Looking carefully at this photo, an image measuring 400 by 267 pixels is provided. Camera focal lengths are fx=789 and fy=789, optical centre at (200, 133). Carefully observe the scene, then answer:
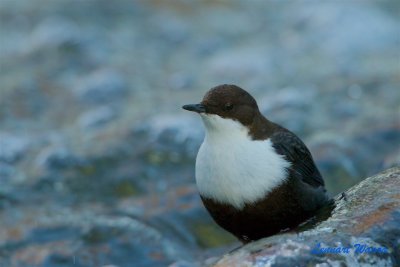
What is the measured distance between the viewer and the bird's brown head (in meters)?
4.45

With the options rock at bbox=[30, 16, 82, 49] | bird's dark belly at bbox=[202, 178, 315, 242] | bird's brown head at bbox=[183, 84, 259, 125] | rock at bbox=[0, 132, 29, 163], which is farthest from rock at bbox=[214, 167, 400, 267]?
rock at bbox=[30, 16, 82, 49]

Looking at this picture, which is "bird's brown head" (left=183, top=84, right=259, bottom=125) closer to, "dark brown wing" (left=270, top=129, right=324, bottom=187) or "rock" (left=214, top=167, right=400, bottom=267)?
"dark brown wing" (left=270, top=129, right=324, bottom=187)

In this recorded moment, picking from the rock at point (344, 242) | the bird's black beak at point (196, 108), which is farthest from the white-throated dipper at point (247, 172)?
the rock at point (344, 242)

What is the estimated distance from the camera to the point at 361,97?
8.48 meters

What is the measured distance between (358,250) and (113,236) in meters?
2.53

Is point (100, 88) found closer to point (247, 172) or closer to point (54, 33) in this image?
point (54, 33)

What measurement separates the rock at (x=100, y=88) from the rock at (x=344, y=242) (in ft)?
16.9

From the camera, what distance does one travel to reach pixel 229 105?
177 inches

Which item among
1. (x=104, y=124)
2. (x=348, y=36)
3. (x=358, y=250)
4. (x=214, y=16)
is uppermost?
(x=214, y=16)

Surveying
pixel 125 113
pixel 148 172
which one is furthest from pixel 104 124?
pixel 148 172

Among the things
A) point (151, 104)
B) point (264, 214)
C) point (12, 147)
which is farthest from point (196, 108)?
point (151, 104)

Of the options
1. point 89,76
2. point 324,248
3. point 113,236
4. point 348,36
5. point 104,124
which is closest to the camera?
point 324,248

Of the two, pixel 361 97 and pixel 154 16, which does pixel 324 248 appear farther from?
pixel 154 16

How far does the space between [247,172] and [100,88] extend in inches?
198
